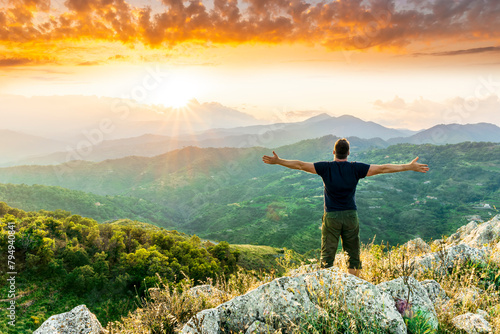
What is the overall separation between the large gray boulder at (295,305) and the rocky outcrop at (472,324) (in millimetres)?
1058

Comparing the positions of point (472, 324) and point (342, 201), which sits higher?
point (342, 201)

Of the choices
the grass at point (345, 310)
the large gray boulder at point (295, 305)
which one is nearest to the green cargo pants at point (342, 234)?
the grass at point (345, 310)

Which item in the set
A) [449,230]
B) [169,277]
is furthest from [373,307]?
[449,230]

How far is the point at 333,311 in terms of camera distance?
12.7 feet

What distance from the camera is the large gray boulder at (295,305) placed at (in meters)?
3.76

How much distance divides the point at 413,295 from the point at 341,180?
8.21 ft

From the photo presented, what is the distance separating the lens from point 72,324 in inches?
255

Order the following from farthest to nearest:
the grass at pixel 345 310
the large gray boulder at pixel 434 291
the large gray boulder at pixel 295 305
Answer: the large gray boulder at pixel 434 291
the large gray boulder at pixel 295 305
the grass at pixel 345 310

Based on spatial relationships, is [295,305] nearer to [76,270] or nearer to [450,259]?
[450,259]

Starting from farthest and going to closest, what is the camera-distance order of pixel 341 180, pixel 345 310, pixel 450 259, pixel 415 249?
pixel 415 249
pixel 450 259
pixel 341 180
pixel 345 310

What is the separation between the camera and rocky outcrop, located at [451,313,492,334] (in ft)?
12.1

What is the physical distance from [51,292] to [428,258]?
1154 inches

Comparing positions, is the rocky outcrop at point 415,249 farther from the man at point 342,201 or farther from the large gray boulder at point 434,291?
the man at point 342,201

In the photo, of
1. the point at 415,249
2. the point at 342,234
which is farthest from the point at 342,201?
the point at 415,249
